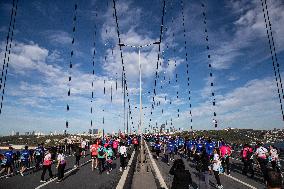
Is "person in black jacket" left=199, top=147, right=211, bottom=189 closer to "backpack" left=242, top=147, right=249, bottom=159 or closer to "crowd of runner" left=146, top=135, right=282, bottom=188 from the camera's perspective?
"crowd of runner" left=146, top=135, right=282, bottom=188

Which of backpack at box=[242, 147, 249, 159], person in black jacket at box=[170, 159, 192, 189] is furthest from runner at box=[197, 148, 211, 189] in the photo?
backpack at box=[242, 147, 249, 159]

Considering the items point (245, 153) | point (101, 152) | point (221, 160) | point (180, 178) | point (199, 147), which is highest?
point (199, 147)

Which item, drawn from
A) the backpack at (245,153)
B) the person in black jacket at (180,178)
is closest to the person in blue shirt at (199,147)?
the backpack at (245,153)

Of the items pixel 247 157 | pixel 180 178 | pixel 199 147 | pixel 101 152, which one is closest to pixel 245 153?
pixel 247 157

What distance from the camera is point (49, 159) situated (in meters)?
14.4

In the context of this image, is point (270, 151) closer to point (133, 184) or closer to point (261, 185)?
point (261, 185)

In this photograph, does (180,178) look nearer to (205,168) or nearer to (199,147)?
(205,168)

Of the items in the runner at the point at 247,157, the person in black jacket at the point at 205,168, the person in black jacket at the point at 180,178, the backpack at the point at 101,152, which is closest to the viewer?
the person in black jacket at the point at 180,178

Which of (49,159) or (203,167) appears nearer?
→ (203,167)

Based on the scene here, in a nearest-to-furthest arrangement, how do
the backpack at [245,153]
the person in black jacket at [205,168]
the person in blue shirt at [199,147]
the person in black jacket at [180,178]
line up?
1. the person in black jacket at [180,178]
2. the person in black jacket at [205,168]
3. the backpack at [245,153]
4. the person in blue shirt at [199,147]

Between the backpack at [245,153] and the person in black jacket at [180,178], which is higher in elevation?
the backpack at [245,153]

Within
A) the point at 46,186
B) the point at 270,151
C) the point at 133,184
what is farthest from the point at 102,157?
the point at 270,151

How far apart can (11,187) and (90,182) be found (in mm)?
3320

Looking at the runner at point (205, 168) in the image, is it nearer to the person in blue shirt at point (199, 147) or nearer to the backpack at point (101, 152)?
the backpack at point (101, 152)
